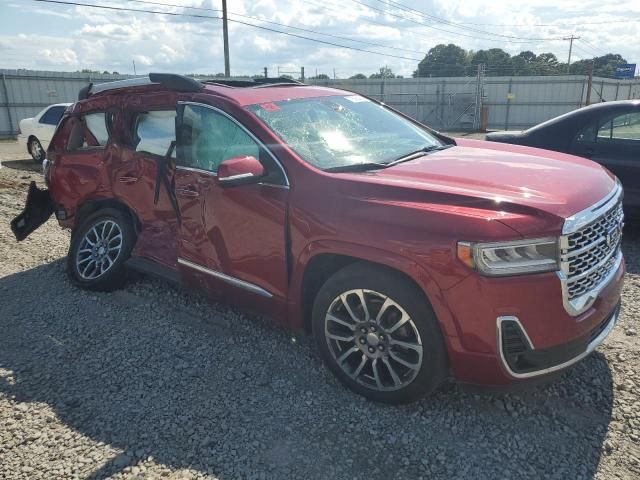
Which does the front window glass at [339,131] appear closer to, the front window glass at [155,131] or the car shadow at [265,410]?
the front window glass at [155,131]

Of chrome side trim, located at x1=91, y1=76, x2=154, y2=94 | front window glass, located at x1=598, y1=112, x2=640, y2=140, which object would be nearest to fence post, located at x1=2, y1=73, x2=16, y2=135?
chrome side trim, located at x1=91, y1=76, x2=154, y2=94

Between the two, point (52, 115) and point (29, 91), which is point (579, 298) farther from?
point (29, 91)

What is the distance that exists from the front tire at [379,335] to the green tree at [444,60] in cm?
7138

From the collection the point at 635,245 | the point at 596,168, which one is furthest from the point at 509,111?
the point at 596,168

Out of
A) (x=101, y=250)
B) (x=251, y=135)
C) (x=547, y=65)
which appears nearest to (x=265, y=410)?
(x=251, y=135)

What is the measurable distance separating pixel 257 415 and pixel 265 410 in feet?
0.21

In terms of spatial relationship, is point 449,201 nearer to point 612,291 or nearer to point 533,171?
point 533,171

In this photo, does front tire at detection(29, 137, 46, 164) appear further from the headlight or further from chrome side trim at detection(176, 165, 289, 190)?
the headlight

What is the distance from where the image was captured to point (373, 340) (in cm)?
296

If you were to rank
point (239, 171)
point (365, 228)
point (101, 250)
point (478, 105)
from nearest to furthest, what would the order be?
1. point (365, 228)
2. point (239, 171)
3. point (101, 250)
4. point (478, 105)

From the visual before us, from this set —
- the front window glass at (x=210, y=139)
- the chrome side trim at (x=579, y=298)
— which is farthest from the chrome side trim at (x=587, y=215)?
the front window glass at (x=210, y=139)

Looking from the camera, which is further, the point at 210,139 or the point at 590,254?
the point at 210,139

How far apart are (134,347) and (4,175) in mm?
9672

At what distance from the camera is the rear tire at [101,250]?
182 inches
